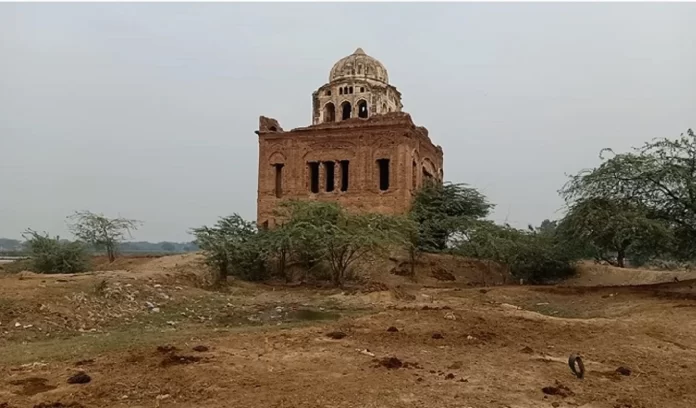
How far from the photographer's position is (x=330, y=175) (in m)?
34.1

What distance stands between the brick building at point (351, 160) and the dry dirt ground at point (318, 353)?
1617 centimetres

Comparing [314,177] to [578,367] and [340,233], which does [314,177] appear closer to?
[340,233]

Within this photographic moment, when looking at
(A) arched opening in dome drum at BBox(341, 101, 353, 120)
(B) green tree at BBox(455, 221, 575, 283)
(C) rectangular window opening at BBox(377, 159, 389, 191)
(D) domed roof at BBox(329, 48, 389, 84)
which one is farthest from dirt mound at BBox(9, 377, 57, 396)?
(D) domed roof at BBox(329, 48, 389, 84)

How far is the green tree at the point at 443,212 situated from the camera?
3039 centimetres

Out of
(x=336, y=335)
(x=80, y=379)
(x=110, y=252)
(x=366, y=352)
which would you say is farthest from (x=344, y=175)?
(x=80, y=379)

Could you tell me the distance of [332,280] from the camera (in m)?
24.8

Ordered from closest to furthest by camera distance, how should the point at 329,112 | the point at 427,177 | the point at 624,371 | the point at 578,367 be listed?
1. the point at 578,367
2. the point at 624,371
3. the point at 427,177
4. the point at 329,112

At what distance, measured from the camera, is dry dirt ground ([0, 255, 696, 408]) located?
6305mm

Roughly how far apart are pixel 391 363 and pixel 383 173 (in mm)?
25981

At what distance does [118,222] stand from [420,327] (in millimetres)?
31707

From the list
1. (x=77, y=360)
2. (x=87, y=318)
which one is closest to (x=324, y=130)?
(x=87, y=318)

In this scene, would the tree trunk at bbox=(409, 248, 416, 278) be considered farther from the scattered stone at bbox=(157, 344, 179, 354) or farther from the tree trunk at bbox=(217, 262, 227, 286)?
the scattered stone at bbox=(157, 344, 179, 354)

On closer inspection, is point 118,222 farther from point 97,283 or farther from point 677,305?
point 677,305

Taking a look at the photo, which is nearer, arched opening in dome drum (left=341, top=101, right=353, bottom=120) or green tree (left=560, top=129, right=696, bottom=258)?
green tree (left=560, top=129, right=696, bottom=258)
